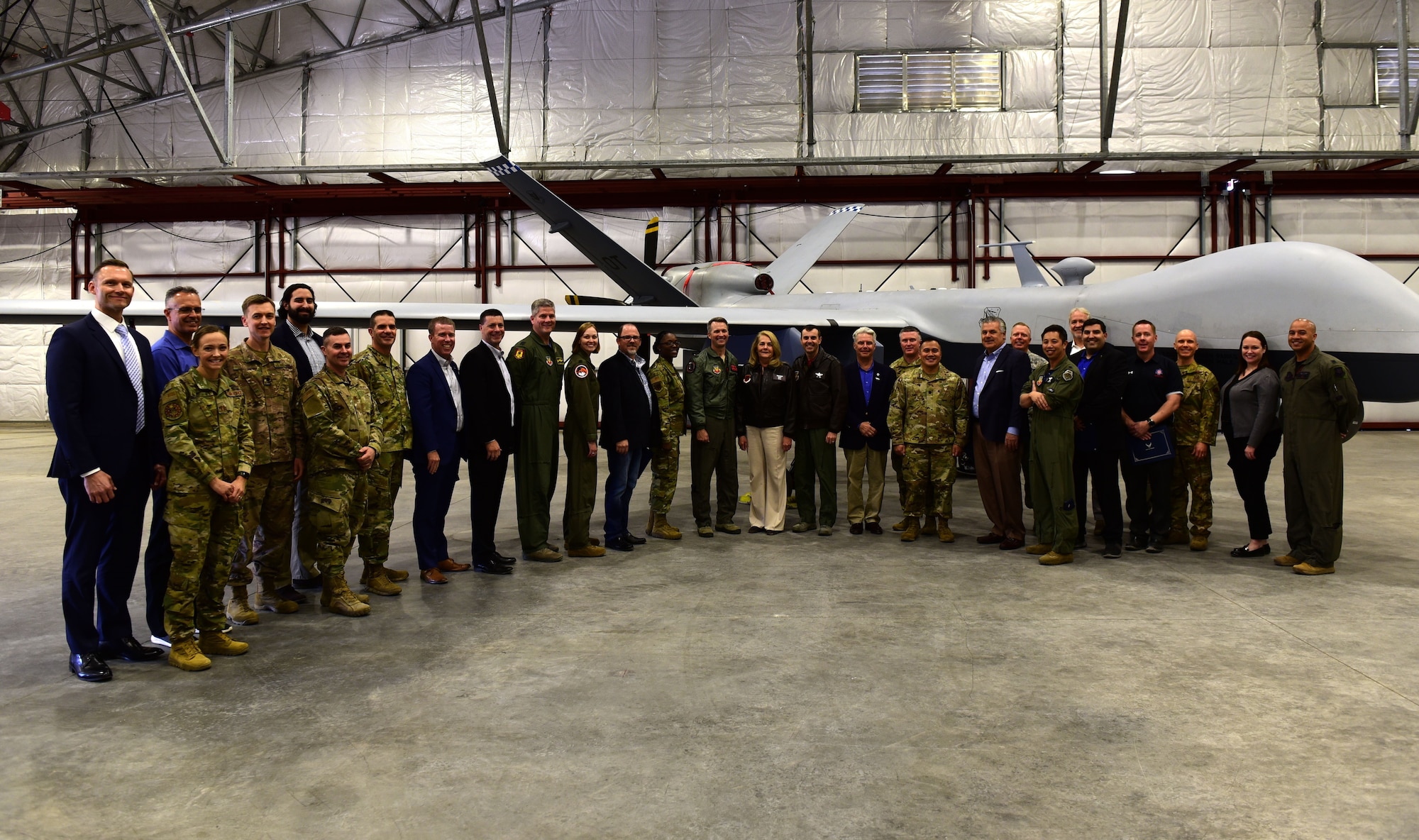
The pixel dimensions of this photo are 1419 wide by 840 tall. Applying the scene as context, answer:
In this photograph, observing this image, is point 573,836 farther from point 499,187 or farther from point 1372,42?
point 1372,42

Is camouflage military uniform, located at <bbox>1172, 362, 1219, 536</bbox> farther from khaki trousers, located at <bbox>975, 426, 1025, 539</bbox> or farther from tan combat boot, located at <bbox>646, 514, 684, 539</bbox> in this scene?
tan combat boot, located at <bbox>646, 514, 684, 539</bbox>

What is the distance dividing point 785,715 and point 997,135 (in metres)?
15.1

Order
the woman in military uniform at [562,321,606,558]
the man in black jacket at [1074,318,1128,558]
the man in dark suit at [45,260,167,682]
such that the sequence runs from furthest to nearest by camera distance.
→ the woman in military uniform at [562,321,606,558], the man in black jacket at [1074,318,1128,558], the man in dark suit at [45,260,167,682]

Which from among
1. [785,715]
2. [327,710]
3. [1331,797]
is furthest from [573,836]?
[1331,797]

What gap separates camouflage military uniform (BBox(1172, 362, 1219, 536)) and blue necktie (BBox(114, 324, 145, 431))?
20.6ft

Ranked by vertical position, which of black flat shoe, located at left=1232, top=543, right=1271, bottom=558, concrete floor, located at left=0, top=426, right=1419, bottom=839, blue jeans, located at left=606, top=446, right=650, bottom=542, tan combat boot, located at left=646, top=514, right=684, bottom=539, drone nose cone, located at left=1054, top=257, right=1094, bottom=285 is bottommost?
concrete floor, located at left=0, top=426, right=1419, bottom=839

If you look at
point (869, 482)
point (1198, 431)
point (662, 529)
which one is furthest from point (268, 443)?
point (1198, 431)

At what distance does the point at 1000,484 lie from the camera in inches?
244

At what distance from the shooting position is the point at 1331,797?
98.9 inches

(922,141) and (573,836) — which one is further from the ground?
(922,141)

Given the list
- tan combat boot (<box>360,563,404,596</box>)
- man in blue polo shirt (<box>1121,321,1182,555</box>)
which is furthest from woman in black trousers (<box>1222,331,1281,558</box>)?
tan combat boot (<box>360,563,404,596</box>)

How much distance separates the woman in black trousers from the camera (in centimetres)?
565

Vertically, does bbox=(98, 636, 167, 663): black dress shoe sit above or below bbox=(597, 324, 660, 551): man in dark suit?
below

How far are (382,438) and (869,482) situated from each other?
379 centimetres
